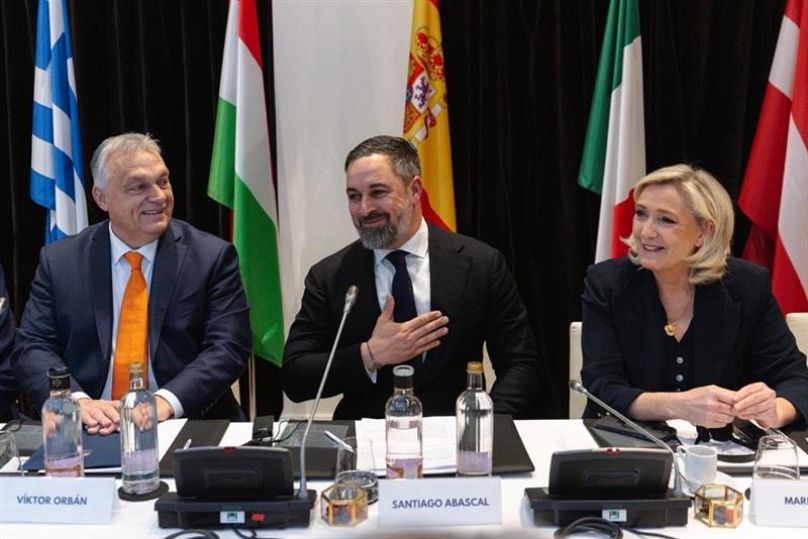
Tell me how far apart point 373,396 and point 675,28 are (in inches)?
88.2

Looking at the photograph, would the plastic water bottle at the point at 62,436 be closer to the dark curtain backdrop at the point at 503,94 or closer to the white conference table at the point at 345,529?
the white conference table at the point at 345,529

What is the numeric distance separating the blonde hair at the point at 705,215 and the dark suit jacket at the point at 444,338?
61 cm

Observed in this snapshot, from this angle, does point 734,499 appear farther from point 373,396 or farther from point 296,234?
point 296,234

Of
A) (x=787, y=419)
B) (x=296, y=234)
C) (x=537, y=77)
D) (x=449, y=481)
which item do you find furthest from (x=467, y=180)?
(x=449, y=481)

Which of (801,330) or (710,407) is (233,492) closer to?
(710,407)

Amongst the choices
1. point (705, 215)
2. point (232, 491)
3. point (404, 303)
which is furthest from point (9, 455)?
point (705, 215)

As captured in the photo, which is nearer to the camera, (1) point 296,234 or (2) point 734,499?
(2) point 734,499

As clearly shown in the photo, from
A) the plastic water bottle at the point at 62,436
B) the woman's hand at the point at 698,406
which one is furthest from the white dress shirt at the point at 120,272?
the woman's hand at the point at 698,406

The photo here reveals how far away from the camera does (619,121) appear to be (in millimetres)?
3645

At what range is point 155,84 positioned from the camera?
3.86 m

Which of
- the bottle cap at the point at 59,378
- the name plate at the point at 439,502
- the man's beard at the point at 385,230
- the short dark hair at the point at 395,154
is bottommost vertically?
the name plate at the point at 439,502

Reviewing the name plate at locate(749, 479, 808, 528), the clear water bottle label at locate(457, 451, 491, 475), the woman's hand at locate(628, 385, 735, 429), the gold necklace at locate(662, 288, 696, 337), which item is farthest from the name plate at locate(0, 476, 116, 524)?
the gold necklace at locate(662, 288, 696, 337)

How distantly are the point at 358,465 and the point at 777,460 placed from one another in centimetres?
87

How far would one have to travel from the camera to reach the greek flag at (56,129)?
369 centimetres
